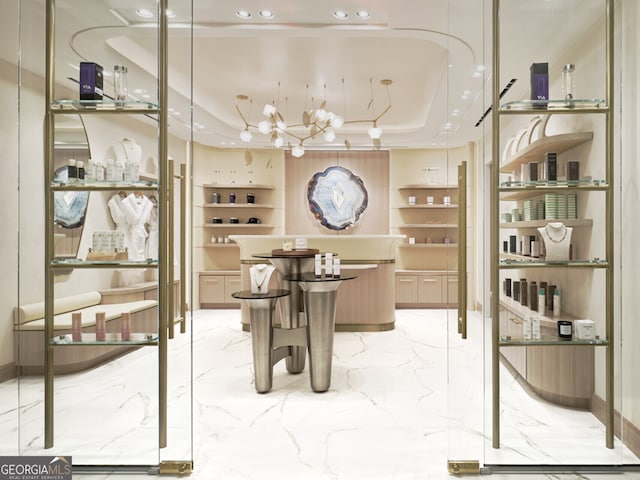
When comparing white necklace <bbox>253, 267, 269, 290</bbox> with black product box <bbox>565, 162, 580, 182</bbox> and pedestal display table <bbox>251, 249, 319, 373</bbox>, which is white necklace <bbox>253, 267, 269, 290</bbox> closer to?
pedestal display table <bbox>251, 249, 319, 373</bbox>

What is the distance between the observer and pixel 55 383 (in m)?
2.22

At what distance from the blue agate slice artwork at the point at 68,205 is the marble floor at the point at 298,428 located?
817 mm


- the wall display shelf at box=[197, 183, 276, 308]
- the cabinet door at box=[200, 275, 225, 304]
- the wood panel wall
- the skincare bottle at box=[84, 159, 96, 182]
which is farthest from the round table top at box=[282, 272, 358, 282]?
the wood panel wall

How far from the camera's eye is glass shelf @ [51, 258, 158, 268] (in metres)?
2.16

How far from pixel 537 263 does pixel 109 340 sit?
2358 mm

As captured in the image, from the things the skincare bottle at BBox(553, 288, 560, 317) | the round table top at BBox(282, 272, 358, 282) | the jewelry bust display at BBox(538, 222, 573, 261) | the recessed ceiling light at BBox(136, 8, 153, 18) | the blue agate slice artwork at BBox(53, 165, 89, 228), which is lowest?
the skincare bottle at BBox(553, 288, 560, 317)

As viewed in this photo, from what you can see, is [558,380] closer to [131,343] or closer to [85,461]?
[131,343]

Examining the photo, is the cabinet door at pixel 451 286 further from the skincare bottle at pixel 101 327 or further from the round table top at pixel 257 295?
the skincare bottle at pixel 101 327

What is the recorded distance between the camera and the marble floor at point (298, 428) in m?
2.12

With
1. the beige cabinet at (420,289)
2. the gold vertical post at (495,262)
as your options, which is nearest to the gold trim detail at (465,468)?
the gold vertical post at (495,262)

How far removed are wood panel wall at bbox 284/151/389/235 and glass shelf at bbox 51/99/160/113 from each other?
5380 millimetres

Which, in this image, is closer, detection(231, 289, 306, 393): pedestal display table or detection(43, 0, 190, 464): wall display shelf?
detection(43, 0, 190, 464): wall display shelf

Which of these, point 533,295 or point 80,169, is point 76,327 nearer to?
point 80,169

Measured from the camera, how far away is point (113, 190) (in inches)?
86.4
